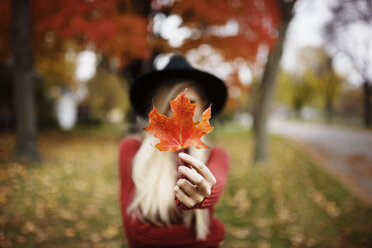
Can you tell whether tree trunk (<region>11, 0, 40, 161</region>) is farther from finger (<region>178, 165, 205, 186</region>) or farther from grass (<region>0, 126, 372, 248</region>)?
finger (<region>178, 165, 205, 186</region>)

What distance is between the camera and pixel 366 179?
6.71m

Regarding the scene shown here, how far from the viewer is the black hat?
4.51 ft

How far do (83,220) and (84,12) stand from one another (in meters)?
4.15

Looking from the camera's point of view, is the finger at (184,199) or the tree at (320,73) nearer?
the finger at (184,199)

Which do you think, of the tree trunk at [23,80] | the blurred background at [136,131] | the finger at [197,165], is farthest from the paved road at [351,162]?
the tree trunk at [23,80]

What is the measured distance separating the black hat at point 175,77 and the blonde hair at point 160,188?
62 mm

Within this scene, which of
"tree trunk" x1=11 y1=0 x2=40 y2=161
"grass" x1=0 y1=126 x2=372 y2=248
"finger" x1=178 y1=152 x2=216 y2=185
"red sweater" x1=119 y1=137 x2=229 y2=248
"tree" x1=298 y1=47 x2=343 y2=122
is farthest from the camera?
"tree" x1=298 y1=47 x2=343 y2=122

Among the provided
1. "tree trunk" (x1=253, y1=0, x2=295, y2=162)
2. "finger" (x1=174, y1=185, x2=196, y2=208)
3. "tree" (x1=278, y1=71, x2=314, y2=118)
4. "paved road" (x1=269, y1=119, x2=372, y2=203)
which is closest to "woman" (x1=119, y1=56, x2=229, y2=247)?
"finger" (x1=174, y1=185, x2=196, y2=208)

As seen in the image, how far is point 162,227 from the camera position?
1.35 m

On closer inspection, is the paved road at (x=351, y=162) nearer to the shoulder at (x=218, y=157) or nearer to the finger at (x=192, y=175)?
the shoulder at (x=218, y=157)

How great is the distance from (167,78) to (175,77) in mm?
53

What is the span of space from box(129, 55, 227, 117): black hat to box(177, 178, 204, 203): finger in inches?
29.4

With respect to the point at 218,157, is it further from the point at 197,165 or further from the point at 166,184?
the point at 197,165

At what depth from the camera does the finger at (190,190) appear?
0.80 meters
